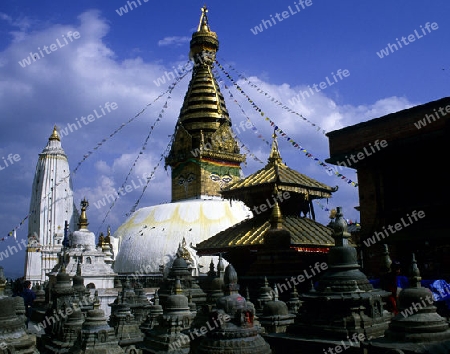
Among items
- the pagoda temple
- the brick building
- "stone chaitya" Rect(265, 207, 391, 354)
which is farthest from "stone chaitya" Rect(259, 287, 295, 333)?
the brick building

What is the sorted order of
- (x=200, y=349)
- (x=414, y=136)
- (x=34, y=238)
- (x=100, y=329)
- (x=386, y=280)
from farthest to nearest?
(x=34, y=238)
(x=414, y=136)
(x=386, y=280)
(x=100, y=329)
(x=200, y=349)

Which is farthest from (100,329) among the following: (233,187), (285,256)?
(233,187)

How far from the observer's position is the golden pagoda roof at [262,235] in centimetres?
1389

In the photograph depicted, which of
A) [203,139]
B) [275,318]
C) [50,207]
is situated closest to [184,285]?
[275,318]

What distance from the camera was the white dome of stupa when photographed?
1023 inches

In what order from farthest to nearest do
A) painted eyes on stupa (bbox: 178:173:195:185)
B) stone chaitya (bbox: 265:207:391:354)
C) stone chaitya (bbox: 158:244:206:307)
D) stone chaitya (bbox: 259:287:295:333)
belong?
painted eyes on stupa (bbox: 178:173:195:185), stone chaitya (bbox: 158:244:206:307), stone chaitya (bbox: 259:287:295:333), stone chaitya (bbox: 265:207:391:354)

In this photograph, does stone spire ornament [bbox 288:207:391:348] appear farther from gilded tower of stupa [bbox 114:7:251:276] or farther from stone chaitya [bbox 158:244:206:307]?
gilded tower of stupa [bbox 114:7:251:276]

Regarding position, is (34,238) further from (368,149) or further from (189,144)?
(368,149)

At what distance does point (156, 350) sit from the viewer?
8273 millimetres

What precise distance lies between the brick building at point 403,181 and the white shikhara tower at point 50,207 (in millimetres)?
25982

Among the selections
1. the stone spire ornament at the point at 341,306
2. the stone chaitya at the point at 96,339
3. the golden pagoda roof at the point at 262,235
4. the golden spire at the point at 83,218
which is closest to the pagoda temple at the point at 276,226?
the golden pagoda roof at the point at 262,235

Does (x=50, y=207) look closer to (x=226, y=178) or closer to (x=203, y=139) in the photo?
(x=203, y=139)

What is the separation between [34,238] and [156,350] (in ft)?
92.9

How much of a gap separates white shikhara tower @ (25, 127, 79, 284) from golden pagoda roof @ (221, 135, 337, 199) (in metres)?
21.2
